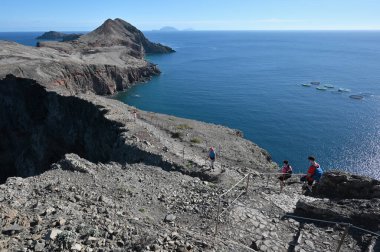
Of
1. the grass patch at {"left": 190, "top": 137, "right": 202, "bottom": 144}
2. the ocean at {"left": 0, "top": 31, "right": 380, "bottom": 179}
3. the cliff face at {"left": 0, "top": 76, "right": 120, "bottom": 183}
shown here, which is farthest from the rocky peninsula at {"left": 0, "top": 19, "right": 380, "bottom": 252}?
the ocean at {"left": 0, "top": 31, "right": 380, "bottom": 179}

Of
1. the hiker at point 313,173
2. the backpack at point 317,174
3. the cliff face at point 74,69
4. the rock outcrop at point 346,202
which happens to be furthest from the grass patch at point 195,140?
the cliff face at point 74,69

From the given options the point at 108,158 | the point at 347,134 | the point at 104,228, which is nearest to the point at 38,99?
the point at 108,158

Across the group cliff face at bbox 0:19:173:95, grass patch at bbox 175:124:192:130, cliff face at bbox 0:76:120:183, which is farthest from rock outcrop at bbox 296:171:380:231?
cliff face at bbox 0:19:173:95

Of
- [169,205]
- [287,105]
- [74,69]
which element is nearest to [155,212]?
[169,205]

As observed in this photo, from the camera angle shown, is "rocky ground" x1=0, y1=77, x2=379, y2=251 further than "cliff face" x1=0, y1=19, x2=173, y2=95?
No

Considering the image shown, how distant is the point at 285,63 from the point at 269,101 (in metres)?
83.6

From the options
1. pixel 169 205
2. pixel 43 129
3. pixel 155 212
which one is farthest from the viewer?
pixel 43 129

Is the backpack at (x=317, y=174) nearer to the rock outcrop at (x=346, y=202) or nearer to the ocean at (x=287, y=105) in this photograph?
→ the rock outcrop at (x=346, y=202)

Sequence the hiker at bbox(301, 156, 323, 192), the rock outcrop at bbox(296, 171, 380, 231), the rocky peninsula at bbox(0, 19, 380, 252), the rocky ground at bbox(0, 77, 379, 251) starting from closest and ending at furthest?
the rocky ground at bbox(0, 77, 379, 251)
the rocky peninsula at bbox(0, 19, 380, 252)
the rock outcrop at bbox(296, 171, 380, 231)
the hiker at bbox(301, 156, 323, 192)

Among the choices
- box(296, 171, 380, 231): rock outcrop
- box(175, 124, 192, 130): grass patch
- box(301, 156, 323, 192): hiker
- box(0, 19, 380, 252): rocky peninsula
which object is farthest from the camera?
box(175, 124, 192, 130): grass patch

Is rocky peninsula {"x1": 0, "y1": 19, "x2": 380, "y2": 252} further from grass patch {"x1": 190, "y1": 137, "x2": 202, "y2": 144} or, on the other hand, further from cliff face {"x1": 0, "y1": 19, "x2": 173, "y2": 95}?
cliff face {"x1": 0, "y1": 19, "x2": 173, "y2": 95}

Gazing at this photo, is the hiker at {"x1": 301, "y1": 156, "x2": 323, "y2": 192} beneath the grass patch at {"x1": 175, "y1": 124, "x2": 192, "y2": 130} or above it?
above

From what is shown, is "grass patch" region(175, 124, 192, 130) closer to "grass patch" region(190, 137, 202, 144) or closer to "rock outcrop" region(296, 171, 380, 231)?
"grass patch" region(190, 137, 202, 144)

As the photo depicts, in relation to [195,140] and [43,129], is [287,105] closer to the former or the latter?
[195,140]
